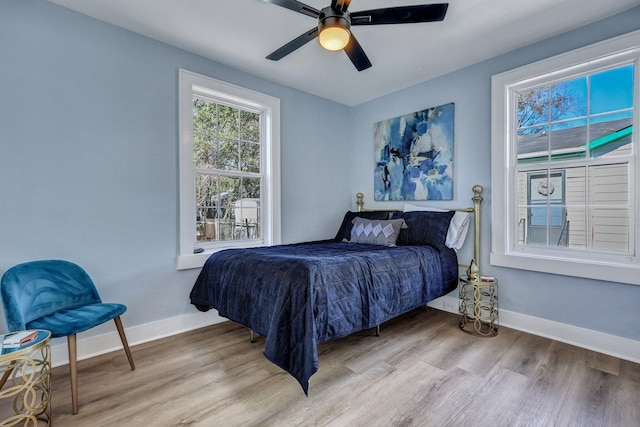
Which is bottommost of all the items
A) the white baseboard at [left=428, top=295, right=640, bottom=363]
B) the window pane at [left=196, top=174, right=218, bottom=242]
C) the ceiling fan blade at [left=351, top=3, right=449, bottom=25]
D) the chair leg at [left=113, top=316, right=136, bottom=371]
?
the white baseboard at [left=428, top=295, right=640, bottom=363]

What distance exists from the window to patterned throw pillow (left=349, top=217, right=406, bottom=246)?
93 cm

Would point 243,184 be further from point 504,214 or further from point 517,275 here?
point 517,275

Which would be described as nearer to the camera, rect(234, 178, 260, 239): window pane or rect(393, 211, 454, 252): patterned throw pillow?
rect(393, 211, 454, 252): patterned throw pillow

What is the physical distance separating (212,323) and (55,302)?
1274 millimetres

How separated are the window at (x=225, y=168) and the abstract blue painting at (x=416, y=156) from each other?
1.39m

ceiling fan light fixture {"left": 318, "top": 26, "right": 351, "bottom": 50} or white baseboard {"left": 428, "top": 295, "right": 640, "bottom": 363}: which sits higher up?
ceiling fan light fixture {"left": 318, "top": 26, "right": 351, "bottom": 50}

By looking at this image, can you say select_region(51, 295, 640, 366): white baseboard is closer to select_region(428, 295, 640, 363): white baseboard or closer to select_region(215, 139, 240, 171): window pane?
select_region(428, 295, 640, 363): white baseboard

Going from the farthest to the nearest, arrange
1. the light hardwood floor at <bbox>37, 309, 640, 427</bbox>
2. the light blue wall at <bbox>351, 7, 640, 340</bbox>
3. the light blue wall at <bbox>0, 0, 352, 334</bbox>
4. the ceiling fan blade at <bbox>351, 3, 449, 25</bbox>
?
1. the light blue wall at <bbox>351, 7, 640, 340</bbox>
2. the light blue wall at <bbox>0, 0, 352, 334</bbox>
3. the ceiling fan blade at <bbox>351, 3, 449, 25</bbox>
4. the light hardwood floor at <bbox>37, 309, 640, 427</bbox>

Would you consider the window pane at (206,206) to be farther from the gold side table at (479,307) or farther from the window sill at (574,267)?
the window sill at (574,267)

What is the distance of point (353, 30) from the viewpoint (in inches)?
96.0

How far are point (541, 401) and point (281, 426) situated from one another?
4.83 feet

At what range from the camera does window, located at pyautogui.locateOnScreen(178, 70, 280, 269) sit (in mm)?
2744

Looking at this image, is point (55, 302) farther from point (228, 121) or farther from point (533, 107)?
point (533, 107)

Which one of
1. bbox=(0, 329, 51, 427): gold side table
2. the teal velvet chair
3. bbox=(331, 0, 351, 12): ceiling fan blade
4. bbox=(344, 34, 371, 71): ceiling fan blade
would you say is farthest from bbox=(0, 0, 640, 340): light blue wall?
bbox=(331, 0, 351, 12): ceiling fan blade
